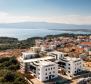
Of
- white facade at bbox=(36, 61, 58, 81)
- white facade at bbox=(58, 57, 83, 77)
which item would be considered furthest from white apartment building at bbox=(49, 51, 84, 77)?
white facade at bbox=(36, 61, 58, 81)

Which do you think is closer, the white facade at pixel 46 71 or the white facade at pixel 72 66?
the white facade at pixel 46 71

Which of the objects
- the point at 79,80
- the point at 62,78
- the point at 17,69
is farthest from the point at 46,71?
the point at 17,69

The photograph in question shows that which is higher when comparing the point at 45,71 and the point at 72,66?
the point at 72,66

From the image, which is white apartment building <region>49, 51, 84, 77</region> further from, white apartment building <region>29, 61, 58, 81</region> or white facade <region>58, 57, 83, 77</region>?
white apartment building <region>29, 61, 58, 81</region>

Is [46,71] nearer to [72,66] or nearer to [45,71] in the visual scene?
[45,71]

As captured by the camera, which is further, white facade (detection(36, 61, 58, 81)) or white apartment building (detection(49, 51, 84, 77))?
white apartment building (detection(49, 51, 84, 77))

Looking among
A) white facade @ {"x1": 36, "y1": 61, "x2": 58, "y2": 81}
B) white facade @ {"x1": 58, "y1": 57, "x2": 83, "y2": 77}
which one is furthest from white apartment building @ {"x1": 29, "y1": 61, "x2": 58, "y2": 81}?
white facade @ {"x1": 58, "y1": 57, "x2": 83, "y2": 77}

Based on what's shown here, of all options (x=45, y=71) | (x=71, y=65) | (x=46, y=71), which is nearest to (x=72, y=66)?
(x=71, y=65)

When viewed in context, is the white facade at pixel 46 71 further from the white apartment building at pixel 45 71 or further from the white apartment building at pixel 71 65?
the white apartment building at pixel 71 65

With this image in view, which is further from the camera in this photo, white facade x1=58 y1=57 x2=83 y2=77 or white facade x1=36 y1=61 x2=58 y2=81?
white facade x1=58 y1=57 x2=83 y2=77

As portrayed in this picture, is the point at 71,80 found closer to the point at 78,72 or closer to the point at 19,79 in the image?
the point at 78,72

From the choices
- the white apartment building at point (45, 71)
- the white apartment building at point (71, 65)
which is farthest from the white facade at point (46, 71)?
the white apartment building at point (71, 65)

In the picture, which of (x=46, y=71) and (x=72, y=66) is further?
(x=72, y=66)
